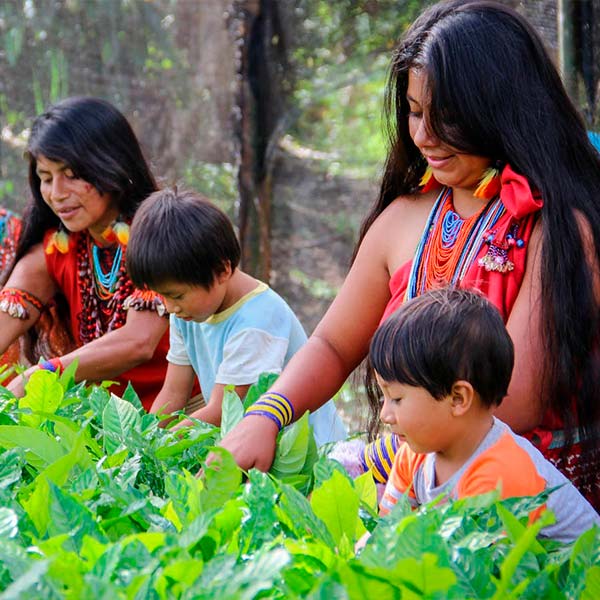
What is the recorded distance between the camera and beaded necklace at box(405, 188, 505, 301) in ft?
7.24

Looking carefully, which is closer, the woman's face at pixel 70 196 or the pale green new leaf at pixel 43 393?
the pale green new leaf at pixel 43 393

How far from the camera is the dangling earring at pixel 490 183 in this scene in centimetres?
220

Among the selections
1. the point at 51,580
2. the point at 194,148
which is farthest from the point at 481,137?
the point at 194,148

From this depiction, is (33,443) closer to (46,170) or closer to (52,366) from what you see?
(52,366)

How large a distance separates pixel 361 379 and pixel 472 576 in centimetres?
145

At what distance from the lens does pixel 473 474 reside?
69.1 inches

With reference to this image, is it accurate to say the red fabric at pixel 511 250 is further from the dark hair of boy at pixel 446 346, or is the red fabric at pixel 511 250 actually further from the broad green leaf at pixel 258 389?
the broad green leaf at pixel 258 389

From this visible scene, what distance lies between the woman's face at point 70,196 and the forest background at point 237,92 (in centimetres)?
214

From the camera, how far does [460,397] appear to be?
1.79 meters

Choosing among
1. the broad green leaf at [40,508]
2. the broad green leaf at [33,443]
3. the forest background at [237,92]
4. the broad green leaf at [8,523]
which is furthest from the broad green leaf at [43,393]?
the forest background at [237,92]

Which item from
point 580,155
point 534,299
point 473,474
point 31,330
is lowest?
point 31,330

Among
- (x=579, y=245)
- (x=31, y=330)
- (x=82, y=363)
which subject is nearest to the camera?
(x=579, y=245)

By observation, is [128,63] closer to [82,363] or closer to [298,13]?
[298,13]

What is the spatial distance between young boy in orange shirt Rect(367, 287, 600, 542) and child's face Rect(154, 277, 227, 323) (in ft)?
3.63
